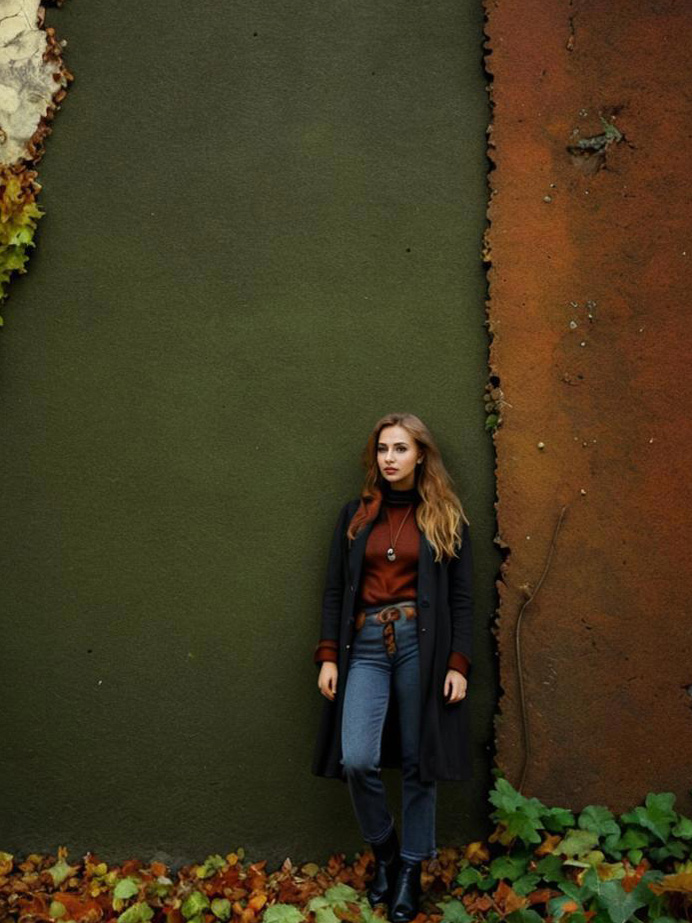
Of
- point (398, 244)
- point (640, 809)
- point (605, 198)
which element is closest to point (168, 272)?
point (398, 244)

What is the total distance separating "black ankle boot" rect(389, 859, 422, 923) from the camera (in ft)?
10.6

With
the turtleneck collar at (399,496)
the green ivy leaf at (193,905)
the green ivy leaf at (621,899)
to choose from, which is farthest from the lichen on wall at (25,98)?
the green ivy leaf at (621,899)

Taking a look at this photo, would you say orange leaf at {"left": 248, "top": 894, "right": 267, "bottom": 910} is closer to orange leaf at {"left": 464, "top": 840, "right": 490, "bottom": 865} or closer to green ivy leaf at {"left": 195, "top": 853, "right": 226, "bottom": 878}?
green ivy leaf at {"left": 195, "top": 853, "right": 226, "bottom": 878}

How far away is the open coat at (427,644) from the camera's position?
329 centimetres

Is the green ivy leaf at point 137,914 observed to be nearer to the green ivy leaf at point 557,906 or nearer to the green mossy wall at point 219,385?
the green mossy wall at point 219,385

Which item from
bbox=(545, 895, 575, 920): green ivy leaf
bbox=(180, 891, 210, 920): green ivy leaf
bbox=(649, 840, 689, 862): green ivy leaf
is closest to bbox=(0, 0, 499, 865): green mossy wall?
bbox=(180, 891, 210, 920): green ivy leaf

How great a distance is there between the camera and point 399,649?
3367mm

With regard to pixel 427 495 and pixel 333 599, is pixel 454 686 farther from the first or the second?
pixel 427 495

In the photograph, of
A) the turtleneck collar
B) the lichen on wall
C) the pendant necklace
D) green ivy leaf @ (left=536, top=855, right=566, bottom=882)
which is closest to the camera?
green ivy leaf @ (left=536, top=855, right=566, bottom=882)

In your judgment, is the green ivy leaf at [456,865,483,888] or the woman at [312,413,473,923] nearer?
the woman at [312,413,473,923]

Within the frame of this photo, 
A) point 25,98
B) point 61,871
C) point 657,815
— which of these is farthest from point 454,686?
point 25,98

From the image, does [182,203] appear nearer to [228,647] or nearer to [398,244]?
[398,244]

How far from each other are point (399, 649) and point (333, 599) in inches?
14.8

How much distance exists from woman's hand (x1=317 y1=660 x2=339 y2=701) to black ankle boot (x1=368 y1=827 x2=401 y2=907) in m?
0.61
